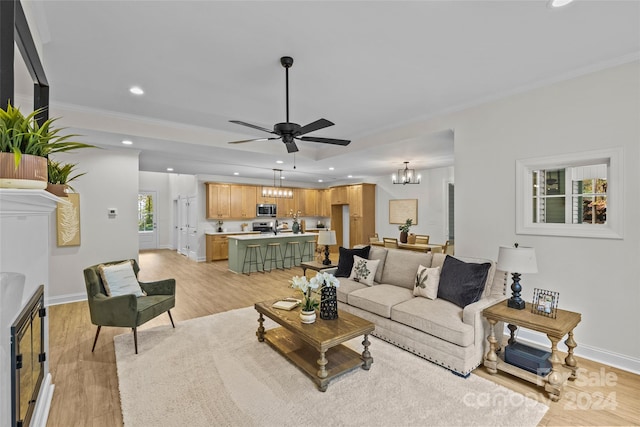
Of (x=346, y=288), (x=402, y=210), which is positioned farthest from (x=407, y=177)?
(x=346, y=288)

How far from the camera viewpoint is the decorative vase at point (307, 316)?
2684mm

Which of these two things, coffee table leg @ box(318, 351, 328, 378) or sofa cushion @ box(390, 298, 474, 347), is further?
sofa cushion @ box(390, 298, 474, 347)

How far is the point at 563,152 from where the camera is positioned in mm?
3066

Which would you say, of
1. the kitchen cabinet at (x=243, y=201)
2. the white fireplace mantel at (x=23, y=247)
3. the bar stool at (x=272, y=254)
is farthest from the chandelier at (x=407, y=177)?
the white fireplace mantel at (x=23, y=247)

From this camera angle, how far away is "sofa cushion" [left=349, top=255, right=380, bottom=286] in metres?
3.90

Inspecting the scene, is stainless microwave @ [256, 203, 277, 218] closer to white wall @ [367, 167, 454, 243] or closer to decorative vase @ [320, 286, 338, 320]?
white wall @ [367, 167, 454, 243]

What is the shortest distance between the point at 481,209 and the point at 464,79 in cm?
156

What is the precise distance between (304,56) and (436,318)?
2.69m

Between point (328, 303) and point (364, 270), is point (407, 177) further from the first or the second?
point (328, 303)

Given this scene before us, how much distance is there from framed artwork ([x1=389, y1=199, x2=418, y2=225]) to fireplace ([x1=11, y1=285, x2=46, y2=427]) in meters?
7.83

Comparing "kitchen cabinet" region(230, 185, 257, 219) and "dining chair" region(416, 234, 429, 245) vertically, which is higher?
"kitchen cabinet" region(230, 185, 257, 219)

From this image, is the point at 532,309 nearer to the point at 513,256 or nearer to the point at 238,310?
the point at 513,256

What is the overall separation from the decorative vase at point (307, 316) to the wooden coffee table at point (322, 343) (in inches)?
1.4

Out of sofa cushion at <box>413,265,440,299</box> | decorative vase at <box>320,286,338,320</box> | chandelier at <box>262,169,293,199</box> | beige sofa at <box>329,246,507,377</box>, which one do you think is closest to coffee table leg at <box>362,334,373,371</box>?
decorative vase at <box>320,286,338,320</box>
